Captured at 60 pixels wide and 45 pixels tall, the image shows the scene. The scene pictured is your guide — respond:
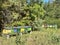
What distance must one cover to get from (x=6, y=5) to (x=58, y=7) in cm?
3537

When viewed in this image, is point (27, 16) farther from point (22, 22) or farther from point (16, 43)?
point (16, 43)

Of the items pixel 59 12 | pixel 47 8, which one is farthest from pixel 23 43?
pixel 59 12

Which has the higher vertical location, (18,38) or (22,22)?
(18,38)

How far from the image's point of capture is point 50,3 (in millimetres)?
57094

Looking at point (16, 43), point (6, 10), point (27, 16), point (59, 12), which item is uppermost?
point (16, 43)

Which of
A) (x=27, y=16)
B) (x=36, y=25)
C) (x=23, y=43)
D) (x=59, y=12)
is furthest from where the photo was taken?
(x=59, y=12)

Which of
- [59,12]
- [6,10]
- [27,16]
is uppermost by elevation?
[6,10]

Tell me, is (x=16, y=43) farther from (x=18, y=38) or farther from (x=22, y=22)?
(x=22, y=22)

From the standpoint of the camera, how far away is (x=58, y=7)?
5725 centimetres

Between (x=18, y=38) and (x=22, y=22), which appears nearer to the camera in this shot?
(x=18, y=38)

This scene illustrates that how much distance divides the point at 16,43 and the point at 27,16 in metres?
30.0

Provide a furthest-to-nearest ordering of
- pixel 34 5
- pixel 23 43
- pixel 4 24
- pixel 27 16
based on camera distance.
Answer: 1. pixel 34 5
2. pixel 27 16
3. pixel 4 24
4. pixel 23 43

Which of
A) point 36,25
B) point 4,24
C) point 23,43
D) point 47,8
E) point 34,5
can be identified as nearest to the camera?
point 23,43

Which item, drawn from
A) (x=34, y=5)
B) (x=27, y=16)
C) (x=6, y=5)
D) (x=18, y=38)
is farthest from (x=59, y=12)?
(x=18, y=38)
